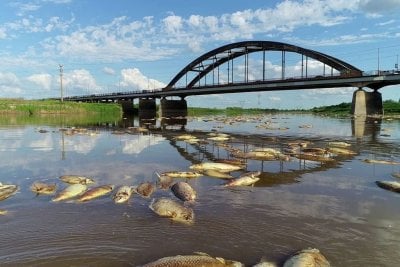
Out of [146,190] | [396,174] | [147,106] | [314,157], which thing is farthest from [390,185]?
[147,106]

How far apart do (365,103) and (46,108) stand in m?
66.6

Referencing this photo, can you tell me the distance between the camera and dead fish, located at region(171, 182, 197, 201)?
9094mm

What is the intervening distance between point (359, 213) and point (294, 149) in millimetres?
10403

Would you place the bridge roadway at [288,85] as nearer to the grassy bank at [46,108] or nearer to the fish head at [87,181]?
the grassy bank at [46,108]

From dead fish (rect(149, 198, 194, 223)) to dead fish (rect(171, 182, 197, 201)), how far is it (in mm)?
670

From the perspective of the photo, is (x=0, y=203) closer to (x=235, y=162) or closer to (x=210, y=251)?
(x=210, y=251)

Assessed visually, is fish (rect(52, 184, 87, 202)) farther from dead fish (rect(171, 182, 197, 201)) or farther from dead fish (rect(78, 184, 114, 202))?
dead fish (rect(171, 182, 197, 201))

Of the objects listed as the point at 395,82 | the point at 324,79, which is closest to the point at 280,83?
the point at 324,79

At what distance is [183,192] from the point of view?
9297mm

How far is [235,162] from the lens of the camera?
46.0 feet

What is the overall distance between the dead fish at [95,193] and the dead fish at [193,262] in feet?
14.1

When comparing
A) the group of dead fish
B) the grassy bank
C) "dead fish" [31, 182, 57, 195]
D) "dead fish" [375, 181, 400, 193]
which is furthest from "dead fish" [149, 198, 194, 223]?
the grassy bank

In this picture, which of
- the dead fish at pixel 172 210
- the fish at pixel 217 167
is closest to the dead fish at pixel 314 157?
the fish at pixel 217 167

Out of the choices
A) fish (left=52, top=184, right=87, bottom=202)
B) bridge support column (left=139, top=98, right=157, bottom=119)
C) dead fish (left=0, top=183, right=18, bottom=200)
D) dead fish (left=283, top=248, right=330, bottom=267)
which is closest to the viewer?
dead fish (left=283, top=248, right=330, bottom=267)
